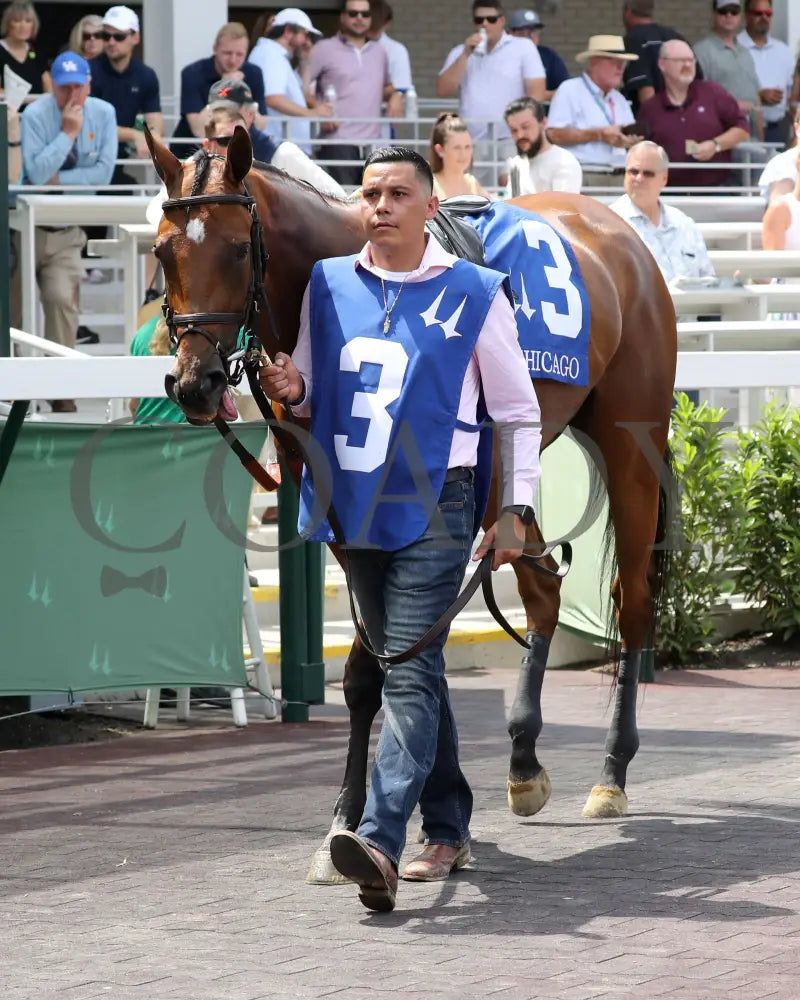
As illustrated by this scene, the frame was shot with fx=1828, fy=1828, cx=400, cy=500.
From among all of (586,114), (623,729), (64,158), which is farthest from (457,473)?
(586,114)

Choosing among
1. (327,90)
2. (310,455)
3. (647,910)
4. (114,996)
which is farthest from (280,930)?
(327,90)

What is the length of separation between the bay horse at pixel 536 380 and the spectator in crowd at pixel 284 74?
671cm

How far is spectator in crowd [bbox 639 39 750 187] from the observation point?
47.3ft

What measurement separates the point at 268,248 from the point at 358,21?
30.6ft

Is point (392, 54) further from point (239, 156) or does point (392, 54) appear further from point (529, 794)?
point (239, 156)

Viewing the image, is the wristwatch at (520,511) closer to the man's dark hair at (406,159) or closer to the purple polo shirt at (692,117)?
the man's dark hair at (406,159)

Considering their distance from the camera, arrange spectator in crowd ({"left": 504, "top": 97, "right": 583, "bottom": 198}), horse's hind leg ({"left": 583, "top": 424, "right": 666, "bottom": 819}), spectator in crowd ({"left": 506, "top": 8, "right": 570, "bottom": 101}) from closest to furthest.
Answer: horse's hind leg ({"left": 583, "top": 424, "right": 666, "bottom": 819}), spectator in crowd ({"left": 504, "top": 97, "right": 583, "bottom": 198}), spectator in crowd ({"left": 506, "top": 8, "right": 570, "bottom": 101})

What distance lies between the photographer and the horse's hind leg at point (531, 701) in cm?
593

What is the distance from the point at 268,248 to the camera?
5152 millimetres

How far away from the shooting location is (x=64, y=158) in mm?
11312

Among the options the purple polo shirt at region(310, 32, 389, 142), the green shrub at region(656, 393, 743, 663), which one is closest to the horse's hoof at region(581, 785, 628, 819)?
the green shrub at region(656, 393, 743, 663)

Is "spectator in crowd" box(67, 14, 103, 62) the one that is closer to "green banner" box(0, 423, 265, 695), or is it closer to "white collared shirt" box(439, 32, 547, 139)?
"white collared shirt" box(439, 32, 547, 139)

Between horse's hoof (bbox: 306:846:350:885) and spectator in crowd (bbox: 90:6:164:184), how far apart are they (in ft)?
26.1

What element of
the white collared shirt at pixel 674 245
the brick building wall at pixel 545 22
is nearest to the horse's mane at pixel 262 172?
the white collared shirt at pixel 674 245
